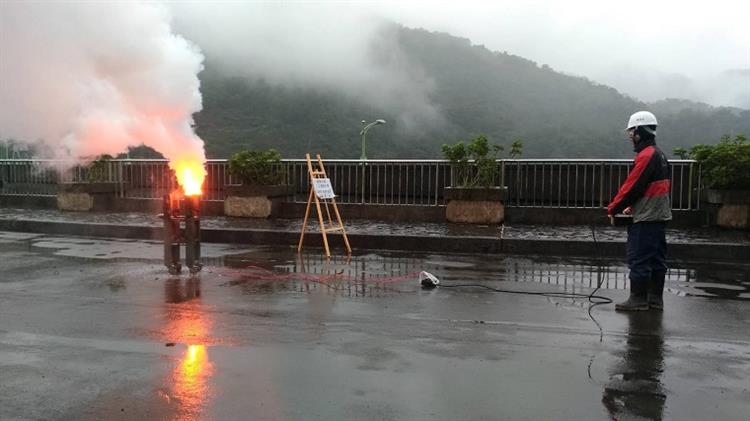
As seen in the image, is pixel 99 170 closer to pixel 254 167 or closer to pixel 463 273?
pixel 254 167

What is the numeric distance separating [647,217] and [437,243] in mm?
5083

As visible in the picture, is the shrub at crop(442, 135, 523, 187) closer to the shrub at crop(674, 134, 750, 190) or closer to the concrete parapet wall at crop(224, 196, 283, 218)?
the shrub at crop(674, 134, 750, 190)

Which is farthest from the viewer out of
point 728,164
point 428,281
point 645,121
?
point 728,164

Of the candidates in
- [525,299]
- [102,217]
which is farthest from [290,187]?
[525,299]

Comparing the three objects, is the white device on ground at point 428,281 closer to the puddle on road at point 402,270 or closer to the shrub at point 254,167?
the puddle on road at point 402,270

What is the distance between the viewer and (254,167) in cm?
1577

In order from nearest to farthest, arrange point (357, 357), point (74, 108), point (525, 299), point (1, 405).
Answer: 1. point (1, 405)
2. point (357, 357)
3. point (525, 299)
4. point (74, 108)

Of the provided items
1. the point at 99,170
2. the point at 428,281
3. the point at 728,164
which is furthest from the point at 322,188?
the point at 99,170

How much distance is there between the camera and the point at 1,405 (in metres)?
4.32

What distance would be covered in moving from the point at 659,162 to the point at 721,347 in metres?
2.26

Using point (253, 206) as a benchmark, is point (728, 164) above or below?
above

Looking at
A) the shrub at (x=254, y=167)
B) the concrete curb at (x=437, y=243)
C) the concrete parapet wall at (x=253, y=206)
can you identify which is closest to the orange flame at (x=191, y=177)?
the concrete curb at (x=437, y=243)

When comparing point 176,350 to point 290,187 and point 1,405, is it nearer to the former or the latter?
point 1,405

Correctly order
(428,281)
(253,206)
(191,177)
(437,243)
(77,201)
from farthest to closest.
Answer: (77,201)
(253,206)
(437,243)
(191,177)
(428,281)
